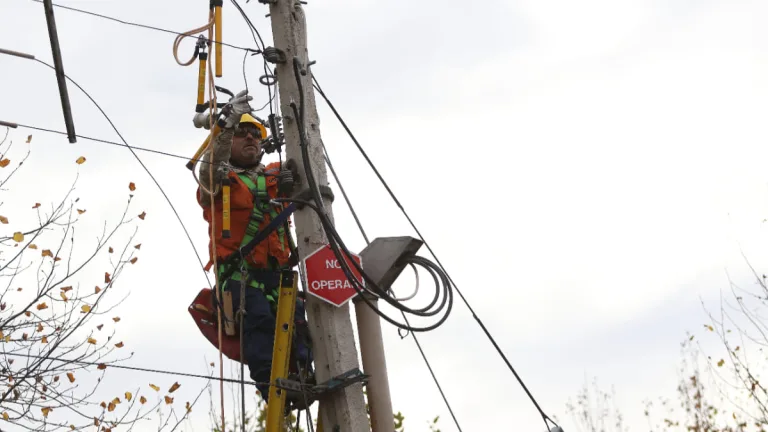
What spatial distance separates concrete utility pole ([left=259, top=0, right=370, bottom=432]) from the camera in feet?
19.3

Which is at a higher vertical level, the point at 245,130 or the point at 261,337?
the point at 245,130

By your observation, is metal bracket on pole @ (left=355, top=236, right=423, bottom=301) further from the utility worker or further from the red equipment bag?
the red equipment bag

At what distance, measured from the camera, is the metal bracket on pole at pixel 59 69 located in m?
4.96

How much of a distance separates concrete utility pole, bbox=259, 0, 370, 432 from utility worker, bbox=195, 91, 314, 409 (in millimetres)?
185

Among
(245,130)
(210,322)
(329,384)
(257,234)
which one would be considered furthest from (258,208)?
(329,384)

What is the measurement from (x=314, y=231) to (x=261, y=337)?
0.72 meters

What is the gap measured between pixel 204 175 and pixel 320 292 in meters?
1.05

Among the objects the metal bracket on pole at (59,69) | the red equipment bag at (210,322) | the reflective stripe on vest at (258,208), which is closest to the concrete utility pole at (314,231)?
→ the reflective stripe on vest at (258,208)

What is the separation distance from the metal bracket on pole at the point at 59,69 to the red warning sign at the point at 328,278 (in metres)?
1.56

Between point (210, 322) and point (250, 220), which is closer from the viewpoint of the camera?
point (210, 322)

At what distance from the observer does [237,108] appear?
20.2 feet

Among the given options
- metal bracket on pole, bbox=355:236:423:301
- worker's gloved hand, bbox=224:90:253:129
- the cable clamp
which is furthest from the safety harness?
the cable clamp

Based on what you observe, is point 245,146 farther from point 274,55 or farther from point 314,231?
point 314,231

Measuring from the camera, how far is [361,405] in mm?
5891
